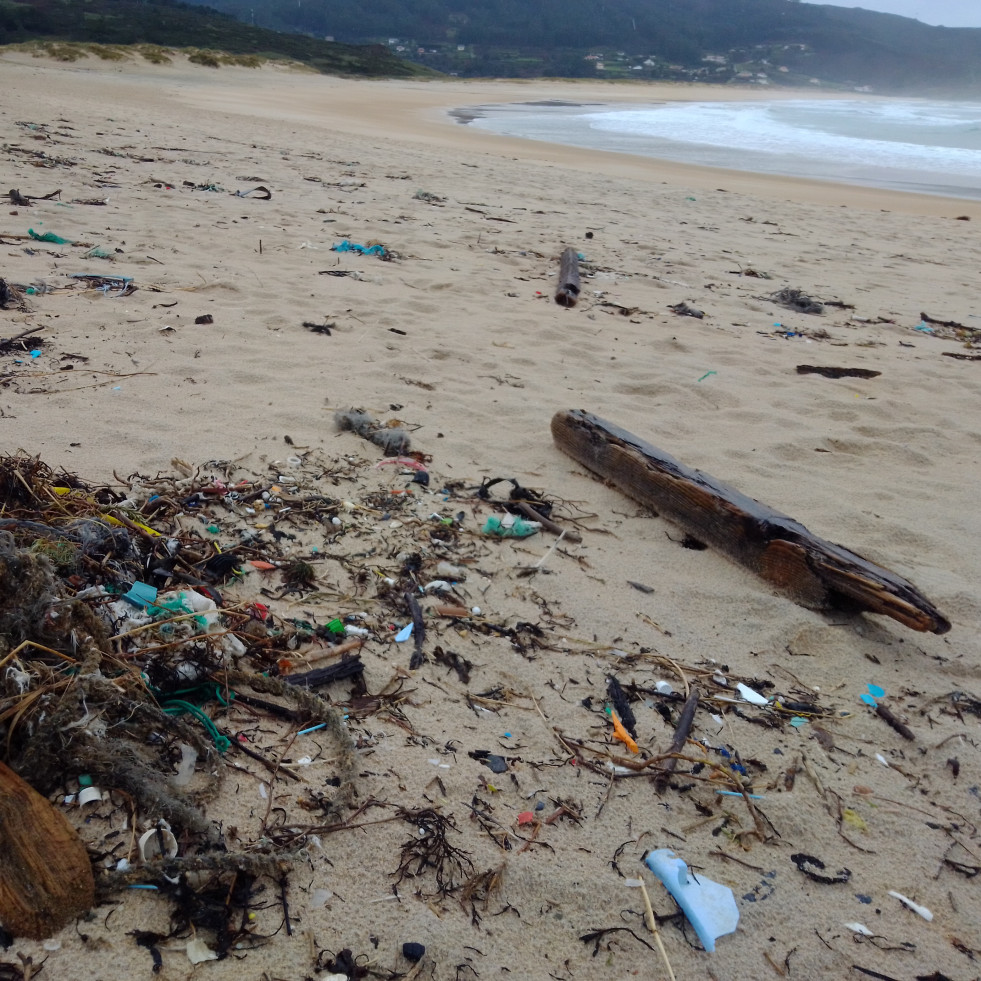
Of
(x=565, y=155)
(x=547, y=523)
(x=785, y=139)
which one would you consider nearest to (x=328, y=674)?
(x=547, y=523)

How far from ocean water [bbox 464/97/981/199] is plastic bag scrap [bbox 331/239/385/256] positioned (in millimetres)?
11313

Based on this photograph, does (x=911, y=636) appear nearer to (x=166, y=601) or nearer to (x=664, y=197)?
(x=166, y=601)

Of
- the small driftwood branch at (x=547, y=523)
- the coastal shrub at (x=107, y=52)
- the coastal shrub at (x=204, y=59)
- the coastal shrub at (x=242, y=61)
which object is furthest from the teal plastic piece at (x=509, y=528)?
the coastal shrub at (x=242, y=61)

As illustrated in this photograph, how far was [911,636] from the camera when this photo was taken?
2496 mm

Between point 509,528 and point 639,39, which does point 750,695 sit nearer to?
point 509,528

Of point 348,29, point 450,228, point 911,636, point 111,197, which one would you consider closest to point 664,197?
point 450,228

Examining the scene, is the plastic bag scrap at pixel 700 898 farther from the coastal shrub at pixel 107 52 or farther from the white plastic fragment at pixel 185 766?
the coastal shrub at pixel 107 52

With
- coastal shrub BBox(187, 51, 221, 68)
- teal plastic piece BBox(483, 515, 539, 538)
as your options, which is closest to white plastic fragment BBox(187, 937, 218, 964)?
teal plastic piece BBox(483, 515, 539, 538)

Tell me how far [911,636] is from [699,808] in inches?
45.7

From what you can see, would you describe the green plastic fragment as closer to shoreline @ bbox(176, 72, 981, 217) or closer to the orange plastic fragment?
the orange plastic fragment

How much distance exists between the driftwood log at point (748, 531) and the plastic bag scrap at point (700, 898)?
1.13 metres

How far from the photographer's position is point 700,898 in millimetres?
1588

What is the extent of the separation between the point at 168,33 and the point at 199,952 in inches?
1711

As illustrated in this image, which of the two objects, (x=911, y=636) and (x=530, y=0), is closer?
(x=911, y=636)
